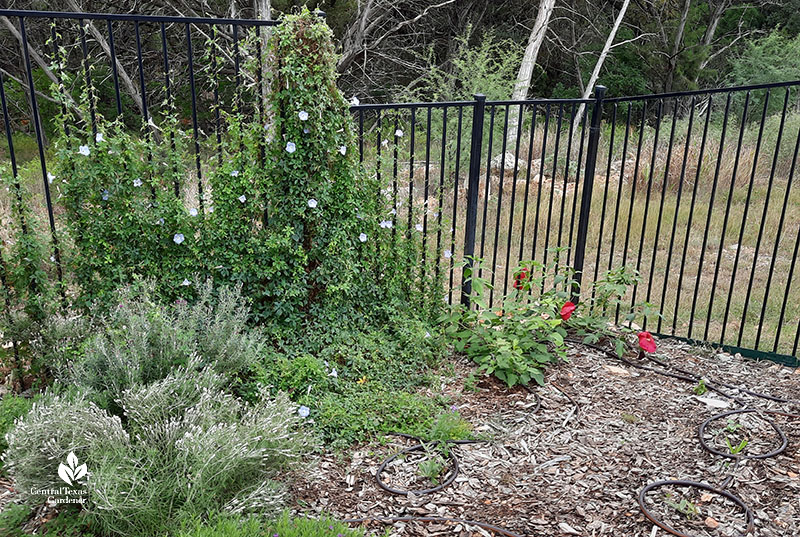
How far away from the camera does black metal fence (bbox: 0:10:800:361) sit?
344cm

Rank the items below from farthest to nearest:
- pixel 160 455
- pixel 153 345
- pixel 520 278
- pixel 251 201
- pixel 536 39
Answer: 1. pixel 536 39
2. pixel 520 278
3. pixel 251 201
4. pixel 153 345
5. pixel 160 455

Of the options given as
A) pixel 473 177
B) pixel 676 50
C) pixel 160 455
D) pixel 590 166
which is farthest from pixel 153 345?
pixel 676 50

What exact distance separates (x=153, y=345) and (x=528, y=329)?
2.03m

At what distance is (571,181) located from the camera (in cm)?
991

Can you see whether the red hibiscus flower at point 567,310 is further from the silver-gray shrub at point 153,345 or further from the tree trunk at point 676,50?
the tree trunk at point 676,50

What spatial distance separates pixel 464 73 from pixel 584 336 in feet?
22.5

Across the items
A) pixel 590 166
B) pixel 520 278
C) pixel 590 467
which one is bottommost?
pixel 590 467

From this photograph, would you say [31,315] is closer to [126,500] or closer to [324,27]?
[126,500]

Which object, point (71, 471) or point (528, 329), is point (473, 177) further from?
point (71, 471)

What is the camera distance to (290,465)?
238 cm

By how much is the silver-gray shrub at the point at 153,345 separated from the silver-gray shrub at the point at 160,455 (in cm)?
14

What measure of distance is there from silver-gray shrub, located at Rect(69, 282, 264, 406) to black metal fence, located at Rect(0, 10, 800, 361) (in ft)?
2.18

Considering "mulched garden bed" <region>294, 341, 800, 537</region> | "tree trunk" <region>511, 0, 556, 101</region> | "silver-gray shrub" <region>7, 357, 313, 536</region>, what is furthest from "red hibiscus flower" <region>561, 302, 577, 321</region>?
"tree trunk" <region>511, 0, 556, 101</region>

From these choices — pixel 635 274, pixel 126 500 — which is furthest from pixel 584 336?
pixel 126 500
